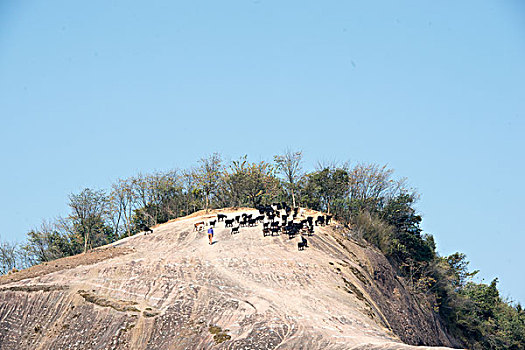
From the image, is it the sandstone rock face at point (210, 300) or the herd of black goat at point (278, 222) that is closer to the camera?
the sandstone rock face at point (210, 300)

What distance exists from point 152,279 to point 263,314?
1057 centimetres

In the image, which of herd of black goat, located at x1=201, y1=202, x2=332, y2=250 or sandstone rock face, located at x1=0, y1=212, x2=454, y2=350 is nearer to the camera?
sandstone rock face, located at x1=0, y1=212, x2=454, y2=350

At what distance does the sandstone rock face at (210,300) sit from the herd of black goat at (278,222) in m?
0.92

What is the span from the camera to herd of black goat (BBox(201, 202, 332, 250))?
2094 inches

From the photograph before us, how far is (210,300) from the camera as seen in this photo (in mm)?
39062

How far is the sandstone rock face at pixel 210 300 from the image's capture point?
35.1 m

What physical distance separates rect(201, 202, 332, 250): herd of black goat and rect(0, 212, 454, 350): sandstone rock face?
3.03ft

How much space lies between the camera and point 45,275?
43781mm

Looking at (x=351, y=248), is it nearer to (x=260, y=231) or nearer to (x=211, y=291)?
(x=260, y=231)

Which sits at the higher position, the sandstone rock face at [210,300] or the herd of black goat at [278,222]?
the herd of black goat at [278,222]

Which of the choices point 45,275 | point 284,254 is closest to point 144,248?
point 45,275

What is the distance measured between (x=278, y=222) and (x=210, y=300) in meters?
16.7

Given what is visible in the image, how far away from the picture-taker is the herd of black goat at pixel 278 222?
53188 mm

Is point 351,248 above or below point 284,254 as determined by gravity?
above
